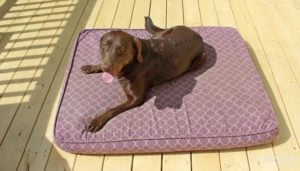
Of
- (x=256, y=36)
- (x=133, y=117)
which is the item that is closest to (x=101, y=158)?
(x=133, y=117)

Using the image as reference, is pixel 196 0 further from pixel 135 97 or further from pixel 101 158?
pixel 101 158

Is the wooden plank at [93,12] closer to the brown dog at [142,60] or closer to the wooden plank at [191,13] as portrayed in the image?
the wooden plank at [191,13]

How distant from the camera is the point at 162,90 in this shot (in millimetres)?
2887

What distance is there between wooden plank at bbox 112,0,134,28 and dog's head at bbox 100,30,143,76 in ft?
5.39

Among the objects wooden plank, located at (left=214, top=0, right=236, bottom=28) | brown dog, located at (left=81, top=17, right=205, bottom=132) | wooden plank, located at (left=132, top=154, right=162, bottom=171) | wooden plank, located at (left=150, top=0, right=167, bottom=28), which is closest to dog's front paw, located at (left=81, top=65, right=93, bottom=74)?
brown dog, located at (left=81, top=17, right=205, bottom=132)

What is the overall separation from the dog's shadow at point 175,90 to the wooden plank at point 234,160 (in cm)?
42

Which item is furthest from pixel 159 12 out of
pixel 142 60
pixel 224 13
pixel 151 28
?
pixel 142 60

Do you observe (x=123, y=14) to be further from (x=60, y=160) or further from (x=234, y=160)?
(x=234, y=160)

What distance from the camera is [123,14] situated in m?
4.35

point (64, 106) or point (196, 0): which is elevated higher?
point (64, 106)

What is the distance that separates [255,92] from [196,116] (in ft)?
1.60

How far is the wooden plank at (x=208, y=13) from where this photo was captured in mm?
4180

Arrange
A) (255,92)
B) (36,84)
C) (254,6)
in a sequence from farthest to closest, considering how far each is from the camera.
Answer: (254,6), (36,84), (255,92)

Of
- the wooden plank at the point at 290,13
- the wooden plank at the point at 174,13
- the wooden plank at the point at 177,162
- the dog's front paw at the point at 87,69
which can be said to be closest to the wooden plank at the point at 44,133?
the dog's front paw at the point at 87,69
